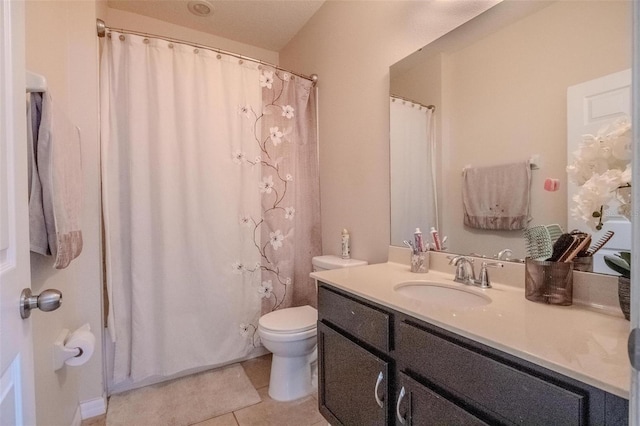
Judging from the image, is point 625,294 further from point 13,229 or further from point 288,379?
point 288,379

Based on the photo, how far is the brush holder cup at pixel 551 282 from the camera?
0.92 metres

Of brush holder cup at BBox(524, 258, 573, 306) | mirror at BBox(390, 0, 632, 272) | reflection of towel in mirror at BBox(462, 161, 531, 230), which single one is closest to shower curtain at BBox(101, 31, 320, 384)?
mirror at BBox(390, 0, 632, 272)

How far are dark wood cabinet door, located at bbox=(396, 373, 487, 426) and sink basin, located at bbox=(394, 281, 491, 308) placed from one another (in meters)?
0.33

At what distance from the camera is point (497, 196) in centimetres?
123

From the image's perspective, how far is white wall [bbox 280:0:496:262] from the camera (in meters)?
1.55

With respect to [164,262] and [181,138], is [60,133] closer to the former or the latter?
[181,138]

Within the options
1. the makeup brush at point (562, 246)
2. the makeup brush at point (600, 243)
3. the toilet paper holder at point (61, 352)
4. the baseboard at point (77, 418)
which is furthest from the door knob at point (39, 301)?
the makeup brush at point (600, 243)

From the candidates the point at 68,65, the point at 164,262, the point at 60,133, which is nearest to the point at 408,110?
the point at 60,133

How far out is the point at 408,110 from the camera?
1595mm

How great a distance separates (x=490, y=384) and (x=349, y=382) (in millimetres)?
635

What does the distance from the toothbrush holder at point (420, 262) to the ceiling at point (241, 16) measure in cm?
198

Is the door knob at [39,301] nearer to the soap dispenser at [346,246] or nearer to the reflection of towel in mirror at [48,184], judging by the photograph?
the reflection of towel in mirror at [48,184]

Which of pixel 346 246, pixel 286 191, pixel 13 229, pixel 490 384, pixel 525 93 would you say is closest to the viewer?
pixel 13 229

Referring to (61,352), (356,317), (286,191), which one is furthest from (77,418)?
(286,191)
